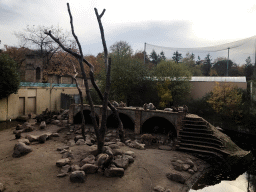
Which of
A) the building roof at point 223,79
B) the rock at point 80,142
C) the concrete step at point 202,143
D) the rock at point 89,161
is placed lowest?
the rock at point 80,142

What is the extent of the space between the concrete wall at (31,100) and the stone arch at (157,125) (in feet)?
51.2

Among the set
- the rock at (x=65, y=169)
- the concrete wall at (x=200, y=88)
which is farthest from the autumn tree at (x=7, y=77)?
the concrete wall at (x=200, y=88)

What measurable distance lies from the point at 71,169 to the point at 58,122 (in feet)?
42.5

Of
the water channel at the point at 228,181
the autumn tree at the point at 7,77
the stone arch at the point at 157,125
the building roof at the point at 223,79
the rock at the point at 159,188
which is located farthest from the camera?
the building roof at the point at 223,79

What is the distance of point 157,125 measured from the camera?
19984 mm

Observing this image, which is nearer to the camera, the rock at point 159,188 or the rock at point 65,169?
the rock at point 159,188

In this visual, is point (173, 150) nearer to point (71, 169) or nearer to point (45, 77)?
point (71, 169)

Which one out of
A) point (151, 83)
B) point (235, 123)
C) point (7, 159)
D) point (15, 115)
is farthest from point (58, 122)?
point (235, 123)

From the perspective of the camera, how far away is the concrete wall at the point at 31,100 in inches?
885

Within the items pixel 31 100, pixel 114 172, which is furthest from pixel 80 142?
pixel 31 100

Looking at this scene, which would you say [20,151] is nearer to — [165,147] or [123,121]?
[165,147]

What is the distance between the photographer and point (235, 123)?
890 inches

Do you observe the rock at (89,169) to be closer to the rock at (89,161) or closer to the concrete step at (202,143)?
the rock at (89,161)

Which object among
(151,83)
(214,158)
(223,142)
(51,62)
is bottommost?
(214,158)
